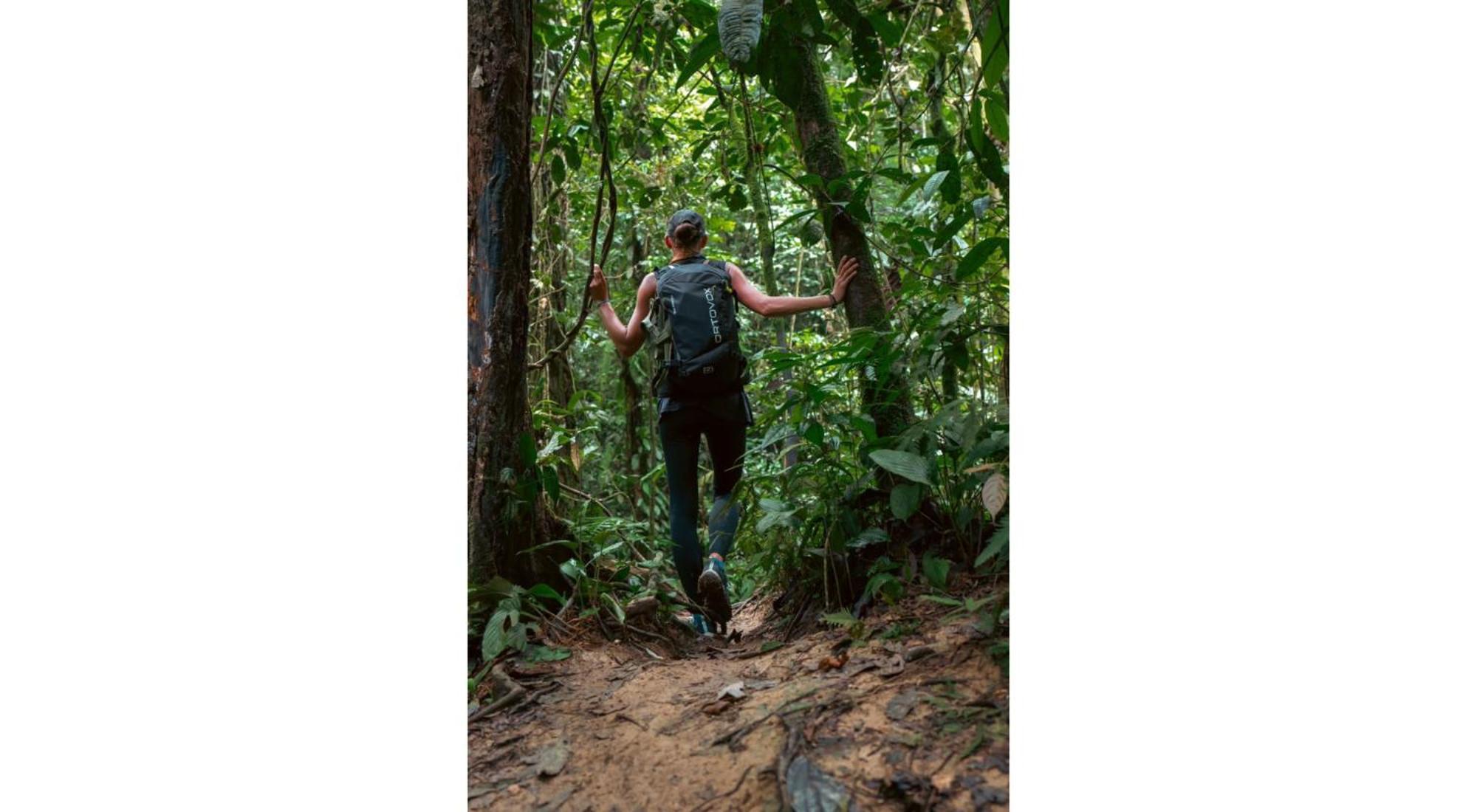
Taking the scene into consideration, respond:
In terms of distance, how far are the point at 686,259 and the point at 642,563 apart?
116 cm

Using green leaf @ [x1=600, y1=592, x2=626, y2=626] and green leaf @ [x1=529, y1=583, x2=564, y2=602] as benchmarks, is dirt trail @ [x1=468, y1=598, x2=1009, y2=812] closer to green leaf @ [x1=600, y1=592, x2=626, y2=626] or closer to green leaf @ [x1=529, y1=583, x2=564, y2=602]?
green leaf @ [x1=529, y1=583, x2=564, y2=602]

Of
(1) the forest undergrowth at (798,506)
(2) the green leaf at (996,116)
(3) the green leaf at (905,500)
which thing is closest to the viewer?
(1) the forest undergrowth at (798,506)

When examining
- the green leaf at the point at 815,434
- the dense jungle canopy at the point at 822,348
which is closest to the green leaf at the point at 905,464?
the dense jungle canopy at the point at 822,348

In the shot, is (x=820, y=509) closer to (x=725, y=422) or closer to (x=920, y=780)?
(x=725, y=422)

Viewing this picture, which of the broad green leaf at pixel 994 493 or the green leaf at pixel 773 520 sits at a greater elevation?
the broad green leaf at pixel 994 493

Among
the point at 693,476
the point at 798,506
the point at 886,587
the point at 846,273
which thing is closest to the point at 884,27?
the point at 846,273

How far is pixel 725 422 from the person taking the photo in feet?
11.6

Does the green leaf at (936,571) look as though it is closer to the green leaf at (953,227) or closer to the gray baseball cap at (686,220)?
the green leaf at (953,227)

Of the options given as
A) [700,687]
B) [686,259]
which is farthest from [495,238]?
[700,687]

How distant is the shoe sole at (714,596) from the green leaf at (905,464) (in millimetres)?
818

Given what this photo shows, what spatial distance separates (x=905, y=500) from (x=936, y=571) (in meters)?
0.23

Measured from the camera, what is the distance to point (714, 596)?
321 cm

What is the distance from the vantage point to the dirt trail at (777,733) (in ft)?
5.41

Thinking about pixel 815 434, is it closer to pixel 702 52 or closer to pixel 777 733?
pixel 702 52
